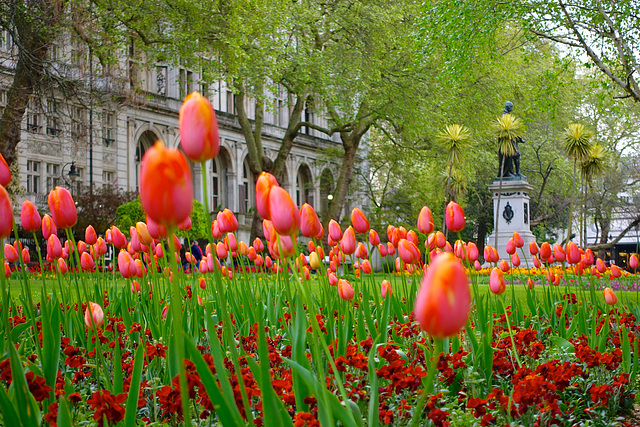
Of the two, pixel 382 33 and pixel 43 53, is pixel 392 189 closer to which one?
pixel 382 33

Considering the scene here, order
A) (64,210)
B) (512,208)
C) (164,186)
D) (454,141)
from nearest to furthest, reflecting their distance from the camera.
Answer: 1. (164,186)
2. (64,210)
3. (512,208)
4. (454,141)

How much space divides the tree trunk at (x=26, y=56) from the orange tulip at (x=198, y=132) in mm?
11842

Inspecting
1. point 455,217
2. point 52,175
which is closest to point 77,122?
point 455,217

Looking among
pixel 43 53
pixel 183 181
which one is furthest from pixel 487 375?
pixel 43 53

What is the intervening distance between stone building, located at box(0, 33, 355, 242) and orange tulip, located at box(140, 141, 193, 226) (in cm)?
1292

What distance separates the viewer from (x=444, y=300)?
998 mm

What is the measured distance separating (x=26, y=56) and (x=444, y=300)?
42.4 feet

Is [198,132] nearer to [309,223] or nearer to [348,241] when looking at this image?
[309,223]

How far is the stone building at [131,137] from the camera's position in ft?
54.4

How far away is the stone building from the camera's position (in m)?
16.6

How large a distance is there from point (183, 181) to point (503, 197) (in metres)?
20.0

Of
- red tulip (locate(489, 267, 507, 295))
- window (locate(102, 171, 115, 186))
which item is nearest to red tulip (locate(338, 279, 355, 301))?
red tulip (locate(489, 267, 507, 295))

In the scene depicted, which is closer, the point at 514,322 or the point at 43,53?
the point at 514,322

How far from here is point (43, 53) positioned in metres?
14.1
